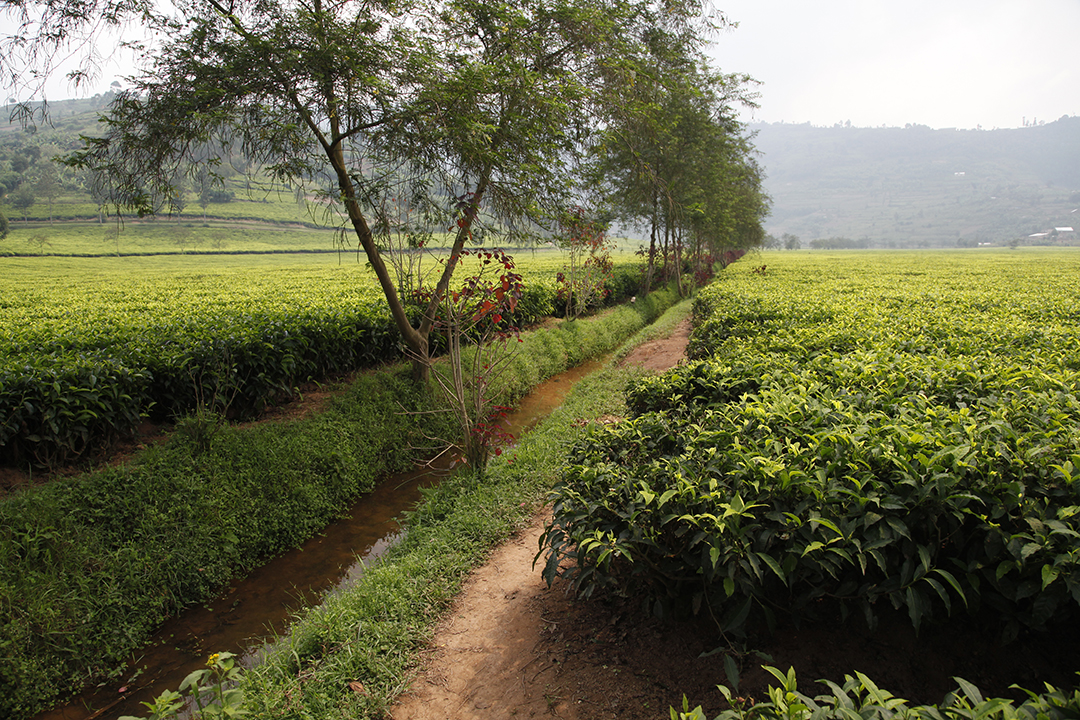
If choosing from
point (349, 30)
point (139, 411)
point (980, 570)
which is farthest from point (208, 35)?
point (980, 570)

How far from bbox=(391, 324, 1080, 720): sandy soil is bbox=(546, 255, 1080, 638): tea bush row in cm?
15

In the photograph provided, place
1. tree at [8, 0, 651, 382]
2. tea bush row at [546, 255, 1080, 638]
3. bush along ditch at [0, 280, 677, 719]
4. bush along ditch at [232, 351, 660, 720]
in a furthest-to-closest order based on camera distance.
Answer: tree at [8, 0, 651, 382] < bush along ditch at [0, 280, 677, 719] < bush along ditch at [232, 351, 660, 720] < tea bush row at [546, 255, 1080, 638]

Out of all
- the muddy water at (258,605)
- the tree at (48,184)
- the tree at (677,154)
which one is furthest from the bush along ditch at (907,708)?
the tree at (48,184)

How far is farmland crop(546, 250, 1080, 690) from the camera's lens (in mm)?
1984

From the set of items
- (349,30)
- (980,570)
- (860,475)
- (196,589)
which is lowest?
(196,589)

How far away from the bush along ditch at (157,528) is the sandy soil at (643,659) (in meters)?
0.62

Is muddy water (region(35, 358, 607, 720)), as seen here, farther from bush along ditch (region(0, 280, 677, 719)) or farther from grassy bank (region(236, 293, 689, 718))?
grassy bank (region(236, 293, 689, 718))

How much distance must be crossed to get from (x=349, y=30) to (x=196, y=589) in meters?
5.37

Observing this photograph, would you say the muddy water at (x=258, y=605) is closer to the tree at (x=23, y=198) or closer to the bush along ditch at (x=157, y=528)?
the bush along ditch at (x=157, y=528)

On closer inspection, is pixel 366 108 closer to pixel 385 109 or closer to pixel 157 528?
pixel 385 109

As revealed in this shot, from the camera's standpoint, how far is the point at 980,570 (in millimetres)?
2021

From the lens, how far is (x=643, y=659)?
2605 millimetres

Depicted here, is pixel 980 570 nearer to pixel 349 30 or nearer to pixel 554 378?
pixel 349 30

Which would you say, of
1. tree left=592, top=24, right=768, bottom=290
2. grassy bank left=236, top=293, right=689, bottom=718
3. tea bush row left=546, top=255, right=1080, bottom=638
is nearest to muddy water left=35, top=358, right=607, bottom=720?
grassy bank left=236, top=293, right=689, bottom=718
